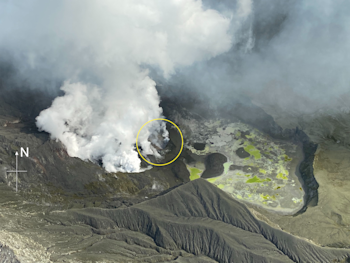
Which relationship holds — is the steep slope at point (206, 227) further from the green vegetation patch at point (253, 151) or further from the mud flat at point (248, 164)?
the green vegetation patch at point (253, 151)

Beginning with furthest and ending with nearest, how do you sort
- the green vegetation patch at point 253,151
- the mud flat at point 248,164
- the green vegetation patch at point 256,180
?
the green vegetation patch at point 253,151
the green vegetation patch at point 256,180
the mud flat at point 248,164

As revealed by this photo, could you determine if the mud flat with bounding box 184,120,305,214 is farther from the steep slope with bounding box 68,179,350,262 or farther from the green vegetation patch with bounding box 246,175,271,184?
the steep slope with bounding box 68,179,350,262

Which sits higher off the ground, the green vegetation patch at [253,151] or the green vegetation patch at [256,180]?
the green vegetation patch at [253,151]

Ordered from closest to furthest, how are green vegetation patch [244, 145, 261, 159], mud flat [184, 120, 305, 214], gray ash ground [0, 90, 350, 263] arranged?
gray ash ground [0, 90, 350, 263]
mud flat [184, 120, 305, 214]
green vegetation patch [244, 145, 261, 159]

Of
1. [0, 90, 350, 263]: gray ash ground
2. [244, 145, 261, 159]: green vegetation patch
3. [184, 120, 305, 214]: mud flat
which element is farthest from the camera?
[244, 145, 261, 159]: green vegetation patch

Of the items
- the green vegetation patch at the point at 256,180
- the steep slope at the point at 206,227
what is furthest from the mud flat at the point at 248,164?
the steep slope at the point at 206,227

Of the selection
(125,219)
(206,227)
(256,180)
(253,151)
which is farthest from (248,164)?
(125,219)

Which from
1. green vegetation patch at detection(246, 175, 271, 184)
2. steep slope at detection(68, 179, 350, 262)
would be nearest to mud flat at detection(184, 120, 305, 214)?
green vegetation patch at detection(246, 175, 271, 184)

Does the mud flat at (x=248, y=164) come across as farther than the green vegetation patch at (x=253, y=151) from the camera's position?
A: No

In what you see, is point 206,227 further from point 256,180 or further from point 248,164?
point 248,164
